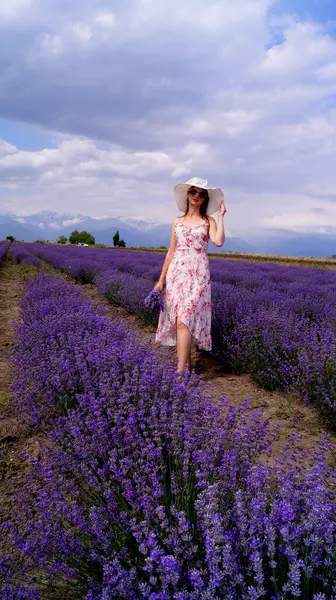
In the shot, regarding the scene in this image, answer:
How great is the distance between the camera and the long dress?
3.66m

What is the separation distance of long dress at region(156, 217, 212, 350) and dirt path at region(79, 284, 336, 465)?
0.41m

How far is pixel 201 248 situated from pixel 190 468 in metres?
2.28

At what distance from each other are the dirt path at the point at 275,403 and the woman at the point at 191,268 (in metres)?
0.36

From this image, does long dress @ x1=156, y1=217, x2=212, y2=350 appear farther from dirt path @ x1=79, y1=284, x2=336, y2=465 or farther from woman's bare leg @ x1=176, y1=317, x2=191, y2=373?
dirt path @ x1=79, y1=284, x2=336, y2=465

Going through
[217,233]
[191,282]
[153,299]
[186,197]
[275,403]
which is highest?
[186,197]

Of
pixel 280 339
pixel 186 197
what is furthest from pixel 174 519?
pixel 186 197

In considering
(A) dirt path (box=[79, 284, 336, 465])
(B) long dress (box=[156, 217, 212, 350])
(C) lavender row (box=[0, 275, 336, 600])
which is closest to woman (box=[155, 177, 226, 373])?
(B) long dress (box=[156, 217, 212, 350])

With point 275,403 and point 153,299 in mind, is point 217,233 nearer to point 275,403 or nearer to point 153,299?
point 153,299

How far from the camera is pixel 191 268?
372 cm

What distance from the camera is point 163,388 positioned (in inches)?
86.7

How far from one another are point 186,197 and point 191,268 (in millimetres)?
667

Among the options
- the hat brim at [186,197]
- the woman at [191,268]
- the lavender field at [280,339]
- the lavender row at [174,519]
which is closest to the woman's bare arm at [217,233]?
the woman at [191,268]

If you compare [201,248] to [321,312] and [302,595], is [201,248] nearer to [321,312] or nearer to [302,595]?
[321,312]

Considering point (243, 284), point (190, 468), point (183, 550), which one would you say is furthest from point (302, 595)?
point (243, 284)
